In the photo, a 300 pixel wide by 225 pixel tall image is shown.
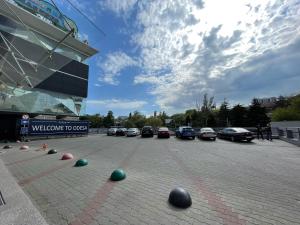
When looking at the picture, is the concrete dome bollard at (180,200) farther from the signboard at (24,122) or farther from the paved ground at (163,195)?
the signboard at (24,122)

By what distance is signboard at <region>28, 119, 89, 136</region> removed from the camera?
2334 centimetres

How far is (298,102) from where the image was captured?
35.6 meters

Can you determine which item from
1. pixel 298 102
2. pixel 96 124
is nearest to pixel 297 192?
pixel 298 102

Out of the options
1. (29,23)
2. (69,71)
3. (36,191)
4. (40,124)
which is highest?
(29,23)

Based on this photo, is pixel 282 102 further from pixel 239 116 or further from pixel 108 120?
pixel 108 120

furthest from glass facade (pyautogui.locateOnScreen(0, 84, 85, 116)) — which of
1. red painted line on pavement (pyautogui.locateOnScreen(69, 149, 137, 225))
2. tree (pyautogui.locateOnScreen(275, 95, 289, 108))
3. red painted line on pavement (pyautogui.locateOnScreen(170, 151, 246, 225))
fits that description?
tree (pyautogui.locateOnScreen(275, 95, 289, 108))

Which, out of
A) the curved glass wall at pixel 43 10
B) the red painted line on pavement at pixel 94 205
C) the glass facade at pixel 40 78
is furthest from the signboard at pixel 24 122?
the red painted line on pavement at pixel 94 205

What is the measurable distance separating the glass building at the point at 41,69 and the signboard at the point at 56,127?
525 centimetres

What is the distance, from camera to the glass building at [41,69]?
82.5ft

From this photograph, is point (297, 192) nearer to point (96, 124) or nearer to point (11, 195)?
point (11, 195)

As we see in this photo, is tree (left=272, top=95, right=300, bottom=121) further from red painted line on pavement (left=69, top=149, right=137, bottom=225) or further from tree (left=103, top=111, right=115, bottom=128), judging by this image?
tree (left=103, top=111, right=115, bottom=128)

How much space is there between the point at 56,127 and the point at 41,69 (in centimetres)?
1138

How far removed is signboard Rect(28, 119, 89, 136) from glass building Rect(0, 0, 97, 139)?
5.25m

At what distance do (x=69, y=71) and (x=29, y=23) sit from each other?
35.5 ft
